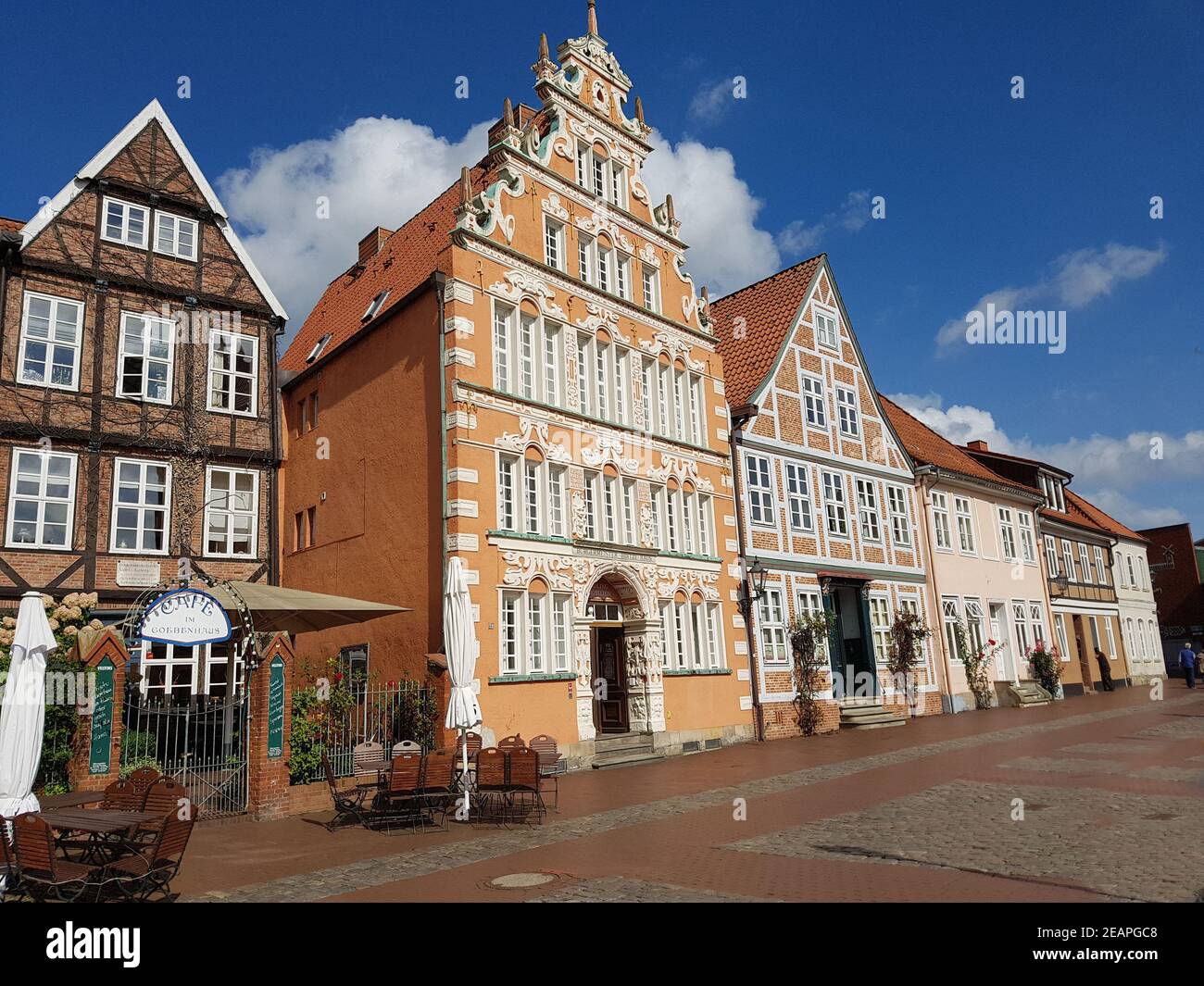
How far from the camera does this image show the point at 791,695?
949 inches

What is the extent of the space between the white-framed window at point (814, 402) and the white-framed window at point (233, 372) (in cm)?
1534

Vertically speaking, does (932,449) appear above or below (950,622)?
above

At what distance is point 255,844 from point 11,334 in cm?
1328

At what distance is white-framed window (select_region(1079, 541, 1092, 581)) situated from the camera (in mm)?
40938

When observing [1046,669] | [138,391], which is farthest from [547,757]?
[1046,669]

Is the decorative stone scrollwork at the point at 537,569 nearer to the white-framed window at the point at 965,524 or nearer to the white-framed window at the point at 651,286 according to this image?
the white-framed window at the point at 651,286

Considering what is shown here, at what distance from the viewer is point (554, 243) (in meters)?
20.9

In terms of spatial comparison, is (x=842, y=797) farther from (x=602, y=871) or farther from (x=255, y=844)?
(x=255, y=844)

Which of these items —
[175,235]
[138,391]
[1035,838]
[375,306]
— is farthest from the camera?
[375,306]

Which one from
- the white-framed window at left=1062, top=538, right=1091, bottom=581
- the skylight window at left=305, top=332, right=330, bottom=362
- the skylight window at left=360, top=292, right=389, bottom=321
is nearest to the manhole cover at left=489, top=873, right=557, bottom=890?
the skylight window at left=360, top=292, right=389, bottom=321

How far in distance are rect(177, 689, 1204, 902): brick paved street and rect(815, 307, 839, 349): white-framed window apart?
1491cm

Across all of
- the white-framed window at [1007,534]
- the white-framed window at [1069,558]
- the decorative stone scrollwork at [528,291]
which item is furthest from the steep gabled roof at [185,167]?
the white-framed window at [1069,558]

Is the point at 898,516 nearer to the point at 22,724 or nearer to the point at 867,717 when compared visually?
the point at 867,717

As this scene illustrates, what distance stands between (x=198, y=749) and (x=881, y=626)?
20.1 metres
